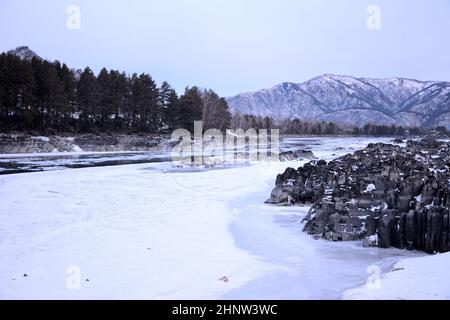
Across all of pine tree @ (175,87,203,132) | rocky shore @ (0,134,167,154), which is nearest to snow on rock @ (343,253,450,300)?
rocky shore @ (0,134,167,154)

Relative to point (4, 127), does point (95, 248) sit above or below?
below

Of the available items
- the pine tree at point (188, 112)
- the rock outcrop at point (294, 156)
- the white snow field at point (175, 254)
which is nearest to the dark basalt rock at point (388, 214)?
the white snow field at point (175, 254)

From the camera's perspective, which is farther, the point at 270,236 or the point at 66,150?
the point at 66,150

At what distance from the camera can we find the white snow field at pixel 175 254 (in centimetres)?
656

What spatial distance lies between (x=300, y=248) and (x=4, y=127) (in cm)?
4676

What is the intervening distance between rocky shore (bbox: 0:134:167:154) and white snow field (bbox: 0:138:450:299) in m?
30.2

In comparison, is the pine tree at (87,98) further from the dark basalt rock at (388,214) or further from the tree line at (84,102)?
the dark basalt rock at (388,214)

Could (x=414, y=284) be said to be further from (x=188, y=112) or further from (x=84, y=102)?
(x=188, y=112)

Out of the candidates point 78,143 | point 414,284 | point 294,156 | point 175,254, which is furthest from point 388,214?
point 78,143

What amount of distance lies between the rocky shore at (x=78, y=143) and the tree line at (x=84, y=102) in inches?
133

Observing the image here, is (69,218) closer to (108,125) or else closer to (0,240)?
(0,240)

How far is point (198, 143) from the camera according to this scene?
61.8 m

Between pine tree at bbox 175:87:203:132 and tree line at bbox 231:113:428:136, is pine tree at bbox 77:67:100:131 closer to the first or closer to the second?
pine tree at bbox 175:87:203:132
